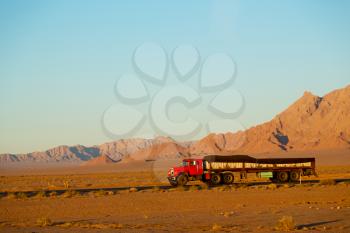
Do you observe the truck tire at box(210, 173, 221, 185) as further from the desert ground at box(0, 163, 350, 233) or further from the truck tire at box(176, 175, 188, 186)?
the desert ground at box(0, 163, 350, 233)

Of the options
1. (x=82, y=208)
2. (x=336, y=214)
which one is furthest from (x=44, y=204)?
(x=336, y=214)

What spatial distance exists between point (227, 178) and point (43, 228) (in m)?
24.9

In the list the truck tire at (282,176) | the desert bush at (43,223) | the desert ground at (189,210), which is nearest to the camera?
the desert ground at (189,210)

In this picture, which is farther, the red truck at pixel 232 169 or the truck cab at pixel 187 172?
the red truck at pixel 232 169

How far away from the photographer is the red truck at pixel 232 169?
42750mm

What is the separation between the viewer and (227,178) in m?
43.7

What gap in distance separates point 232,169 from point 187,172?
3.80 metres

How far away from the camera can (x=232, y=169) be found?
43.7 meters

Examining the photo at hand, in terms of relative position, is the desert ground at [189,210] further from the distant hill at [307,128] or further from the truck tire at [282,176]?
the distant hill at [307,128]

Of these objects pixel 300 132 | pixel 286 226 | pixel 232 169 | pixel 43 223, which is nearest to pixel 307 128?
pixel 300 132

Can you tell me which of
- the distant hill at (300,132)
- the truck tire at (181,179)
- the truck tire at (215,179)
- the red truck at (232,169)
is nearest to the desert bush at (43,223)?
the truck tire at (181,179)

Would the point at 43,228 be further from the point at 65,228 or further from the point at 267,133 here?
the point at 267,133

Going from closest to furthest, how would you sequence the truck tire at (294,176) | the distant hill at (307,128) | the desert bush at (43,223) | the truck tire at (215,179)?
the desert bush at (43,223) → the truck tire at (215,179) → the truck tire at (294,176) → the distant hill at (307,128)

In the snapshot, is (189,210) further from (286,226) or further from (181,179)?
(181,179)
